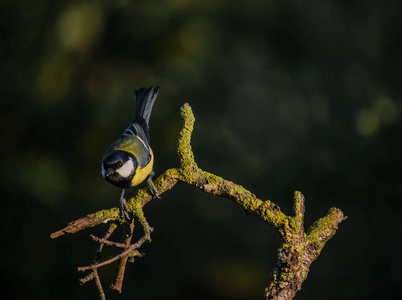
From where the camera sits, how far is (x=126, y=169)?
1.42m

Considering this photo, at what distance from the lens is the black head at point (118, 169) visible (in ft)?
4.63

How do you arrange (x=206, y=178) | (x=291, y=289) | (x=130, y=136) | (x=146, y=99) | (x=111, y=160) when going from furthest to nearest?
1. (x=146, y=99)
2. (x=130, y=136)
3. (x=111, y=160)
4. (x=206, y=178)
5. (x=291, y=289)

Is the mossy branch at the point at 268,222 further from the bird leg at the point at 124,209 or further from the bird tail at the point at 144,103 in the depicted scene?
the bird tail at the point at 144,103

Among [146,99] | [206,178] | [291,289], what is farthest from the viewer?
[146,99]

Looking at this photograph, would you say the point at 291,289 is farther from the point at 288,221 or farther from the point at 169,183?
the point at 169,183

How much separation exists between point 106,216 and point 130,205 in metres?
0.07

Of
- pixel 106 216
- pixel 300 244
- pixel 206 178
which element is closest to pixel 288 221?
pixel 300 244

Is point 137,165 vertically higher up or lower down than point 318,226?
higher up

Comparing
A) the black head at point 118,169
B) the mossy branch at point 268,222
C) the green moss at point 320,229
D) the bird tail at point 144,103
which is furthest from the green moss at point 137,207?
the bird tail at point 144,103

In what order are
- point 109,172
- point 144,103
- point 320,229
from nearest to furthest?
1. point 320,229
2. point 109,172
3. point 144,103

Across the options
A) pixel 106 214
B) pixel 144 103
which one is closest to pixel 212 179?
pixel 106 214

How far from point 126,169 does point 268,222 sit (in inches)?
17.9

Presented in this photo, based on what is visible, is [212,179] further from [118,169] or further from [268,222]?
[118,169]

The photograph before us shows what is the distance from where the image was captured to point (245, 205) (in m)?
1.23
